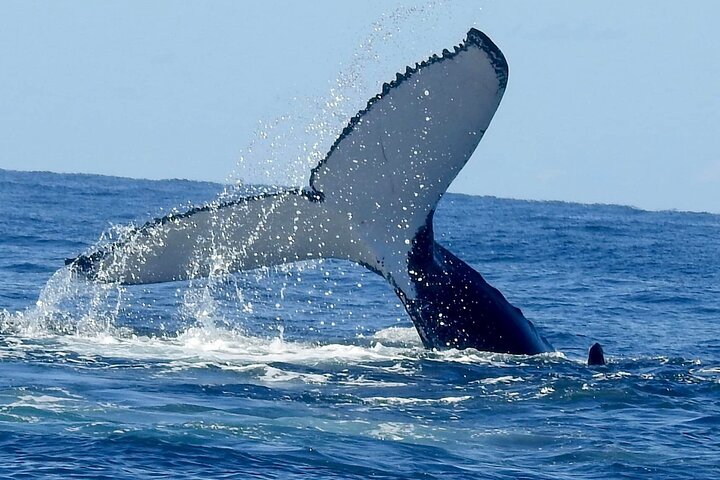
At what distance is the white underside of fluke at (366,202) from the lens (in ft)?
27.8

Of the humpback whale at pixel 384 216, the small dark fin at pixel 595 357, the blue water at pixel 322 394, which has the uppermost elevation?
the humpback whale at pixel 384 216

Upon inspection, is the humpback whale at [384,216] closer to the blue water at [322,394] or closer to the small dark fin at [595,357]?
the blue water at [322,394]

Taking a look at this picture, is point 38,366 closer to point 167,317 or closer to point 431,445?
point 431,445

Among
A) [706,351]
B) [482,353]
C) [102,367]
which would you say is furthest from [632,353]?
[102,367]

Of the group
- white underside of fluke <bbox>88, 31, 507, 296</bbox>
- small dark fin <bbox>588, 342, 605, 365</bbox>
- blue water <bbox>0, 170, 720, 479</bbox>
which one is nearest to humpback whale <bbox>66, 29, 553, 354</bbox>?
white underside of fluke <bbox>88, 31, 507, 296</bbox>

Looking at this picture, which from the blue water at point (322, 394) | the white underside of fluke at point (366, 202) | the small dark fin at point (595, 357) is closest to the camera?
the blue water at point (322, 394)

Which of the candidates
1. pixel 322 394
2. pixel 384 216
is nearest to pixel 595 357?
pixel 384 216

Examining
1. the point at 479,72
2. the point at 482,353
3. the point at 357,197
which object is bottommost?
the point at 482,353

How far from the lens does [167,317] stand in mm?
14422

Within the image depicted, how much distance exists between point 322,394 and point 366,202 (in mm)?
1358

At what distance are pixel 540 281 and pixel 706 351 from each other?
304 inches

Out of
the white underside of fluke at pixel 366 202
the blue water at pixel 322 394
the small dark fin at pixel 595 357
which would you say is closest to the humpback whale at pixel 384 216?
the white underside of fluke at pixel 366 202

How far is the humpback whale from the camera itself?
335 inches

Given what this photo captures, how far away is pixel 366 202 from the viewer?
9.41m
